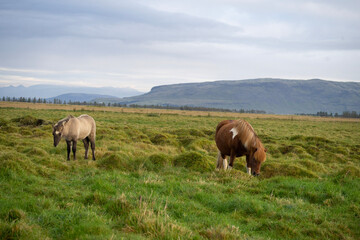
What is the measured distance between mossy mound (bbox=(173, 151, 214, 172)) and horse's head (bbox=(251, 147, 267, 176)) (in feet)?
6.57

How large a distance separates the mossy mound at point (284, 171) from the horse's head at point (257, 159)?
128 centimetres

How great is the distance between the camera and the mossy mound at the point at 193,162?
12.2 metres

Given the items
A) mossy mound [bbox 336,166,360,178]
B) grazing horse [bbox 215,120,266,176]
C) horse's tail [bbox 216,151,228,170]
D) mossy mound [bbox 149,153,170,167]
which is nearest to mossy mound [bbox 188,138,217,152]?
horse's tail [bbox 216,151,228,170]

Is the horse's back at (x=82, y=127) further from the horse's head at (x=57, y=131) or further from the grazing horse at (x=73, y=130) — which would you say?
the horse's head at (x=57, y=131)

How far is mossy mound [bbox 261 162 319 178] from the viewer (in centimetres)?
1190

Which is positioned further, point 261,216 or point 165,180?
point 165,180

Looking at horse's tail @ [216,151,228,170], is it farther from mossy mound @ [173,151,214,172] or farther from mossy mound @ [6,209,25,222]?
mossy mound @ [6,209,25,222]

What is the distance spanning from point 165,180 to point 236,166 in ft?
16.6

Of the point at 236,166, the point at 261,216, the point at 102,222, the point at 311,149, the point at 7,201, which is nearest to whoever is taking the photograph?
the point at 102,222

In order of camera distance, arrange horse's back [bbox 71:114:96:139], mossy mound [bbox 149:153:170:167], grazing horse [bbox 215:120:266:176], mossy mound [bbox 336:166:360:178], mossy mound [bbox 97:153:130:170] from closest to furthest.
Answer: mossy mound [bbox 336:166:360:178], grazing horse [bbox 215:120:266:176], mossy mound [bbox 97:153:130:170], mossy mound [bbox 149:153:170:167], horse's back [bbox 71:114:96:139]

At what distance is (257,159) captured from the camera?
10.8 meters

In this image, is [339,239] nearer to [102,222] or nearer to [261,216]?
[261,216]

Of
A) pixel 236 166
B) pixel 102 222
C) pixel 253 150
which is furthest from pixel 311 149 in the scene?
pixel 102 222

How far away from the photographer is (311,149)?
2050 centimetres
